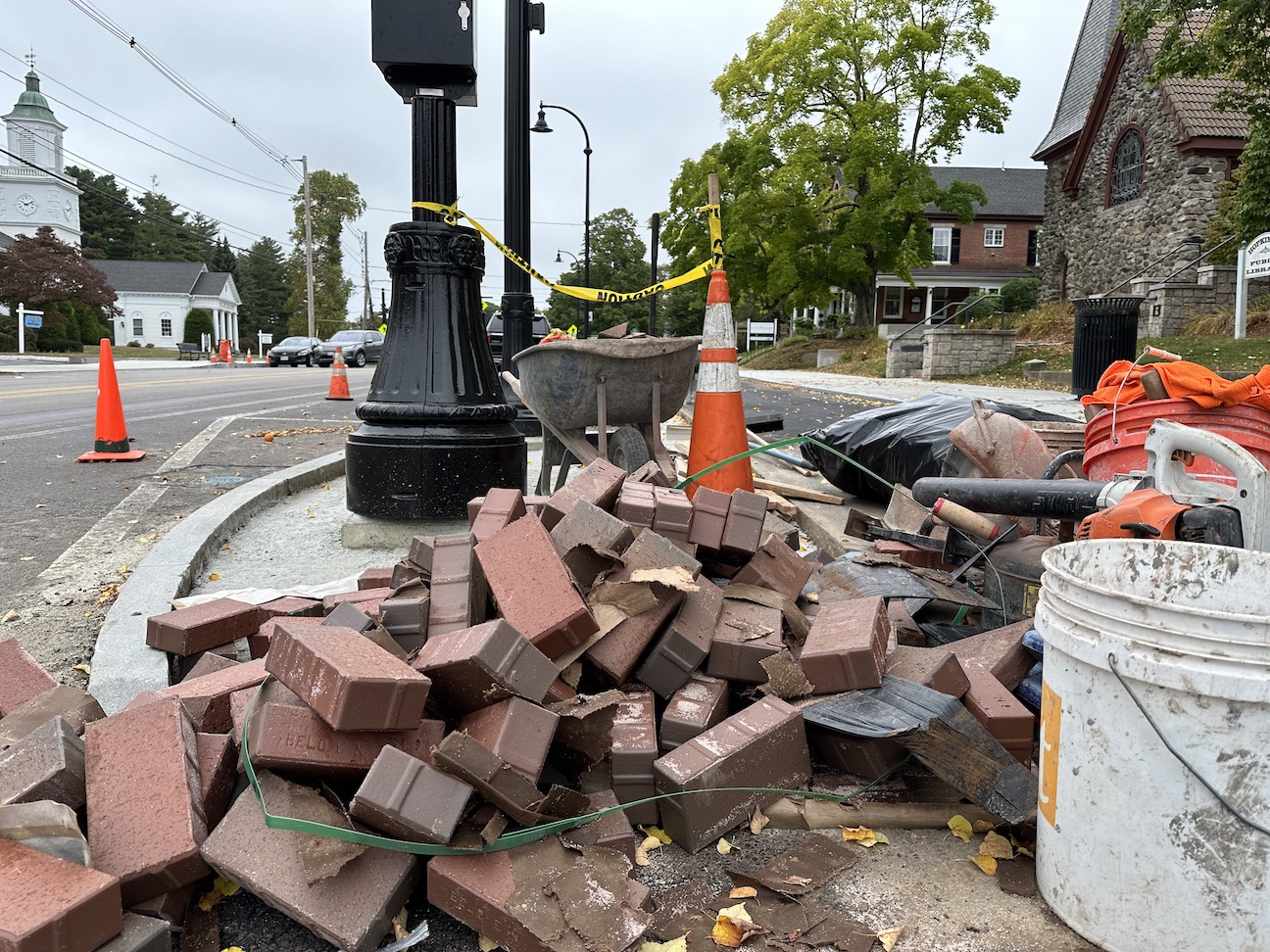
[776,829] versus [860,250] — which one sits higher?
[860,250]

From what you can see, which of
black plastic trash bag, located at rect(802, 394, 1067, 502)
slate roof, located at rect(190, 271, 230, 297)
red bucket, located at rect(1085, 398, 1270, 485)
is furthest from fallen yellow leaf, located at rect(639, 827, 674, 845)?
slate roof, located at rect(190, 271, 230, 297)

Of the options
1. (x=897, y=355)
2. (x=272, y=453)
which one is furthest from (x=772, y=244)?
(x=272, y=453)

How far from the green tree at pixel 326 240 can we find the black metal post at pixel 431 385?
231 ft

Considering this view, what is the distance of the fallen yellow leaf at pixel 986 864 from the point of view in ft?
6.93

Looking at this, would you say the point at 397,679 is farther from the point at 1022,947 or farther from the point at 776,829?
the point at 1022,947

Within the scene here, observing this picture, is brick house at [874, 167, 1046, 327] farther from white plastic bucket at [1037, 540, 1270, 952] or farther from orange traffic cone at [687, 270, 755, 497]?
white plastic bucket at [1037, 540, 1270, 952]

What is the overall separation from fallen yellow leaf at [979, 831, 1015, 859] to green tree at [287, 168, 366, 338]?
74223mm

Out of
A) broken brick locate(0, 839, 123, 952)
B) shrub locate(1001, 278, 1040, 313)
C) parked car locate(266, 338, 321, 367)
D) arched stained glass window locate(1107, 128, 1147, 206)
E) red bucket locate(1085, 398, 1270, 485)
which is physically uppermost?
arched stained glass window locate(1107, 128, 1147, 206)

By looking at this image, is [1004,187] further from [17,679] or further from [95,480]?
[17,679]

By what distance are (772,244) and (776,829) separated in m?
33.5

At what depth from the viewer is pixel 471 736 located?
2.18 m

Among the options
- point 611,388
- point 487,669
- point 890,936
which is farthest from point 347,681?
point 611,388

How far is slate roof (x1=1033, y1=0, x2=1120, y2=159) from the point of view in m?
32.1

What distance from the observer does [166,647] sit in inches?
119
